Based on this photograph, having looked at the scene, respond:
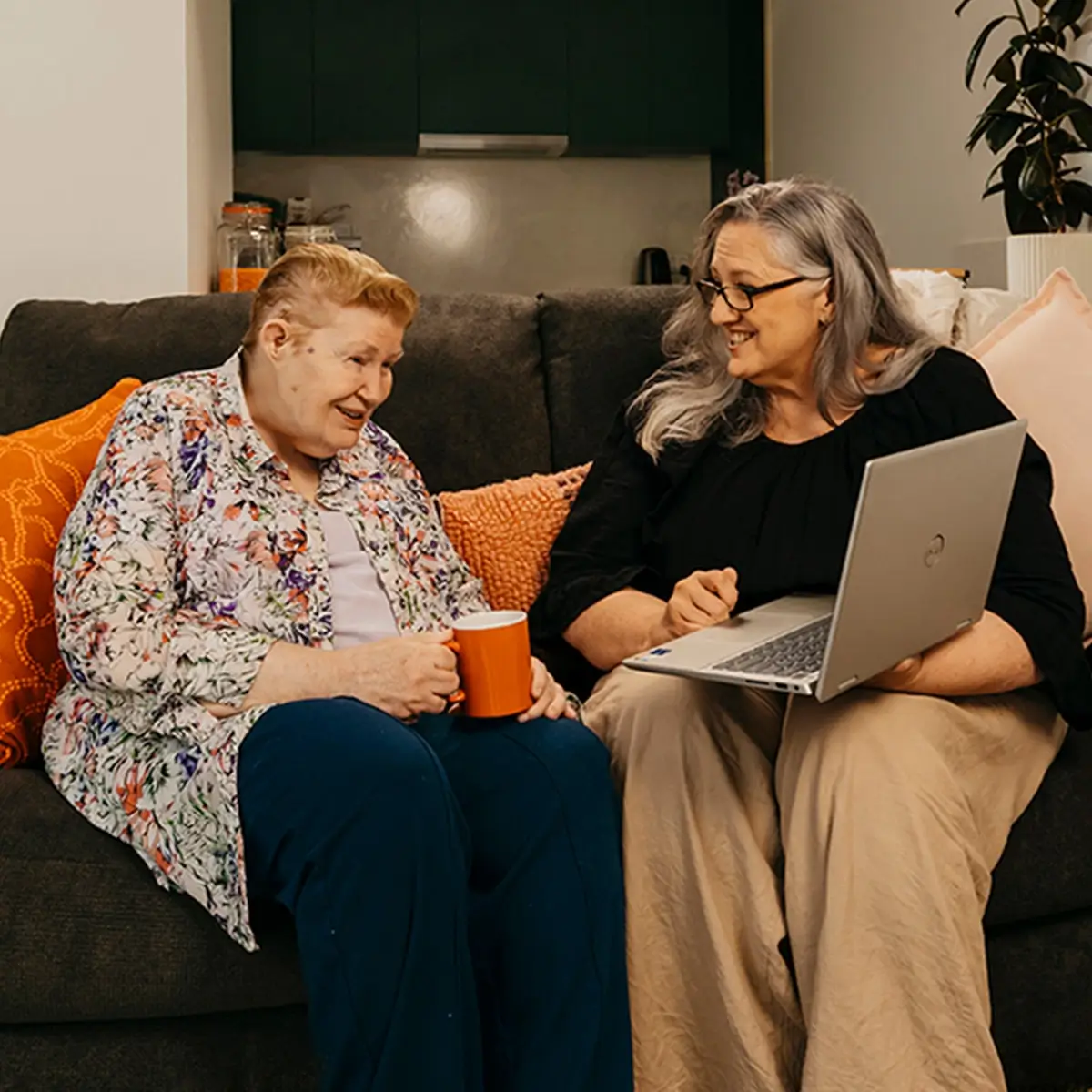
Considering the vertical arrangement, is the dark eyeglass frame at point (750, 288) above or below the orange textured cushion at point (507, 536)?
above

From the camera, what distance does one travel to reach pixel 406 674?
4.49ft

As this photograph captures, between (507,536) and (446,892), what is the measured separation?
0.72 meters

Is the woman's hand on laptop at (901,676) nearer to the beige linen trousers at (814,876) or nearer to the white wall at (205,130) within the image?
the beige linen trousers at (814,876)

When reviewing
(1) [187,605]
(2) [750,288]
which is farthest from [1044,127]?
(1) [187,605]

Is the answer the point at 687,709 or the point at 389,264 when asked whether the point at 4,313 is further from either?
the point at 389,264

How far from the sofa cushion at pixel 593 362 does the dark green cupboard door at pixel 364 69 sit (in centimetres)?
308

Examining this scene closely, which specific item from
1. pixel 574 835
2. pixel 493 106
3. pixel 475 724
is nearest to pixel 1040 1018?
pixel 574 835

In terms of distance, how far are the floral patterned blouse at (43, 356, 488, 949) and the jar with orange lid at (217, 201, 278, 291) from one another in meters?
1.26

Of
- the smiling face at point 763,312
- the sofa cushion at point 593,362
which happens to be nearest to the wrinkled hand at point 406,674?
the smiling face at point 763,312

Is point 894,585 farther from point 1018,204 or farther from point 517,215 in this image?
point 517,215

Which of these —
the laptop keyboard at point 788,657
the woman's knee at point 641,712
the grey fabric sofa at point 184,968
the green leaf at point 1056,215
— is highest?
the green leaf at point 1056,215

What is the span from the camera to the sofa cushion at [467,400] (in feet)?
6.61

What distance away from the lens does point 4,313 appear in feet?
7.80

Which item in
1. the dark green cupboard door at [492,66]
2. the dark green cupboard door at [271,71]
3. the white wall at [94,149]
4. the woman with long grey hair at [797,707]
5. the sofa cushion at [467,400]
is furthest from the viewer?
the dark green cupboard door at [492,66]
